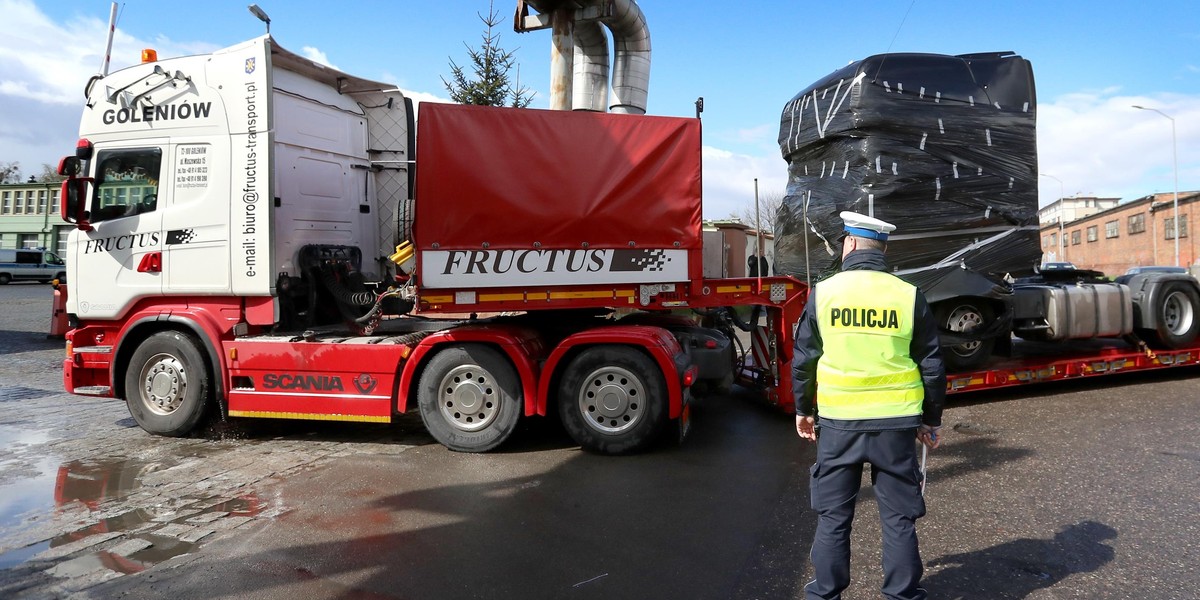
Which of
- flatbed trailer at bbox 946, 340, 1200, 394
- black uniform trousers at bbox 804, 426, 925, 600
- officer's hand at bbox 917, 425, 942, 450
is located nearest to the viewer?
black uniform trousers at bbox 804, 426, 925, 600

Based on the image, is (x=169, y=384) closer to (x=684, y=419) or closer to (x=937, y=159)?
(x=684, y=419)

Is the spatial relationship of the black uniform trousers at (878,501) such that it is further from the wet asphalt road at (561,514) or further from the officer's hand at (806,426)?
the wet asphalt road at (561,514)

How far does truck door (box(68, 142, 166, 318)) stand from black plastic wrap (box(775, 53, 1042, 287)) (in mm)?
6410

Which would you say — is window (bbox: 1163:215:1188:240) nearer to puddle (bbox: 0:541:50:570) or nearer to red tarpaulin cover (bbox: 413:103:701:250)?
red tarpaulin cover (bbox: 413:103:701:250)

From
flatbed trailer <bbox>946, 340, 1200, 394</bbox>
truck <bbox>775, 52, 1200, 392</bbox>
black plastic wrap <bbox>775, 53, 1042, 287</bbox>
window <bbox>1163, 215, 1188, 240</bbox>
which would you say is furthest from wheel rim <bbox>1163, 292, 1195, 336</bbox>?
window <bbox>1163, 215, 1188, 240</bbox>

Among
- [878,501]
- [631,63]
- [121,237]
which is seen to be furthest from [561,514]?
[631,63]

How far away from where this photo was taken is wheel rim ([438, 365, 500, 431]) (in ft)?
19.6

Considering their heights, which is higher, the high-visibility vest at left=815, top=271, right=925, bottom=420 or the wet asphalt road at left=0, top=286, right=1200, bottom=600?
the high-visibility vest at left=815, top=271, right=925, bottom=420

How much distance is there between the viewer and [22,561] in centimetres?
396

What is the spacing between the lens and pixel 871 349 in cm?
308

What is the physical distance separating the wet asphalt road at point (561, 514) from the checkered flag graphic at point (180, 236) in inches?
73.5

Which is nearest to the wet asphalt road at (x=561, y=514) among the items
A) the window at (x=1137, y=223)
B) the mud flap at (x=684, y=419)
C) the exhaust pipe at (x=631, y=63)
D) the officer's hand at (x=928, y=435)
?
the mud flap at (x=684, y=419)

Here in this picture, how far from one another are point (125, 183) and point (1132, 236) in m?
59.0

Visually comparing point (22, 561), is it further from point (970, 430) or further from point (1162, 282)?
→ point (1162, 282)
